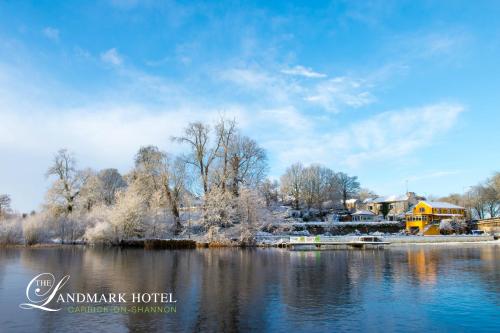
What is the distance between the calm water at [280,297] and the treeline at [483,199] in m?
72.9

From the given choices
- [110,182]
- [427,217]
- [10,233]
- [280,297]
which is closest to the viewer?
[280,297]

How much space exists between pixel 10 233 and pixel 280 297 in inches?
2082

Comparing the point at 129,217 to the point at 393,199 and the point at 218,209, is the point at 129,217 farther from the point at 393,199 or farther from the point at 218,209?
the point at 393,199

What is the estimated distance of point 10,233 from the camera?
190 ft

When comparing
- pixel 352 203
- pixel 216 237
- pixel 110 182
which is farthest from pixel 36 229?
pixel 352 203

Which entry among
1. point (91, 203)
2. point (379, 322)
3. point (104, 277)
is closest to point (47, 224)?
point (91, 203)

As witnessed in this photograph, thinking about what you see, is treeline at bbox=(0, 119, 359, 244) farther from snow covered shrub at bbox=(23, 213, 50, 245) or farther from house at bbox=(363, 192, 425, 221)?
house at bbox=(363, 192, 425, 221)

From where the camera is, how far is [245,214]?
2163 inches

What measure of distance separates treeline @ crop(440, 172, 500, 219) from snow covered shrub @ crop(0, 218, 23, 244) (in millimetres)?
91836

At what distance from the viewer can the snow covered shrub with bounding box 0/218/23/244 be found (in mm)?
57469

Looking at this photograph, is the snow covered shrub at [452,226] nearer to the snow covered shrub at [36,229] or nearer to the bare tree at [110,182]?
the bare tree at [110,182]

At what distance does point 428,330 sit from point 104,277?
725 inches

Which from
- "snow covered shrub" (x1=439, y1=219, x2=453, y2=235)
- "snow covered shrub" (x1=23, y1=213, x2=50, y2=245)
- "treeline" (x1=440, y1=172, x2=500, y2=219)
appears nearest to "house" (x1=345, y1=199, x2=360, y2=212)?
"treeline" (x1=440, y1=172, x2=500, y2=219)

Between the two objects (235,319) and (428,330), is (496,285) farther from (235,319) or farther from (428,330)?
(235,319)
